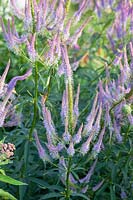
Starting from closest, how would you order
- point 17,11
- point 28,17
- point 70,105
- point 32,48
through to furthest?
point 70,105 < point 32,48 < point 28,17 < point 17,11

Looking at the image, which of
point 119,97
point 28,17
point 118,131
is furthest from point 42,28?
point 118,131

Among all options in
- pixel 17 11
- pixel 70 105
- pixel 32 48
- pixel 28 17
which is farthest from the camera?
pixel 17 11

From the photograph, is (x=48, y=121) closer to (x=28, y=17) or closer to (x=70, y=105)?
(x=70, y=105)

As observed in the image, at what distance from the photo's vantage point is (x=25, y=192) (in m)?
3.85

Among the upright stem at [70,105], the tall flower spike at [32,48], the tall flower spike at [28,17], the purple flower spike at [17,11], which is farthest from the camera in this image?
the purple flower spike at [17,11]

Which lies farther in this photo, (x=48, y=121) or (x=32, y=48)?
(x=32, y=48)

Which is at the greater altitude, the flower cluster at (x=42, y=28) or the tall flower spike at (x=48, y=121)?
the flower cluster at (x=42, y=28)

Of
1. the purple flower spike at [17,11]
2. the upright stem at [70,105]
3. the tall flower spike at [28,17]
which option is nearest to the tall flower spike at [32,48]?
the tall flower spike at [28,17]

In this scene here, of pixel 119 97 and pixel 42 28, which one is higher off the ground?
pixel 42 28

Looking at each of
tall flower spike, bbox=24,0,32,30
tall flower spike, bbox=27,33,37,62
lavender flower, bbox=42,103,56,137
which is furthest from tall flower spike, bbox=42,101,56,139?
tall flower spike, bbox=24,0,32,30

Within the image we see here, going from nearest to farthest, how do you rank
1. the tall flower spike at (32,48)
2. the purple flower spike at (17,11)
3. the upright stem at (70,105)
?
the upright stem at (70,105), the tall flower spike at (32,48), the purple flower spike at (17,11)

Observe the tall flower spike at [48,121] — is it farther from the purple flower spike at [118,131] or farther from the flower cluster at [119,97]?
the purple flower spike at [118,131]

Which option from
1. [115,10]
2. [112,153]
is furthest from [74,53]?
[112,153]

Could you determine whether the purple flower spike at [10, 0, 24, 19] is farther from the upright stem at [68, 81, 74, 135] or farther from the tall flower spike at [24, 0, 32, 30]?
the upright stem at [68, 81, 74, 135]
